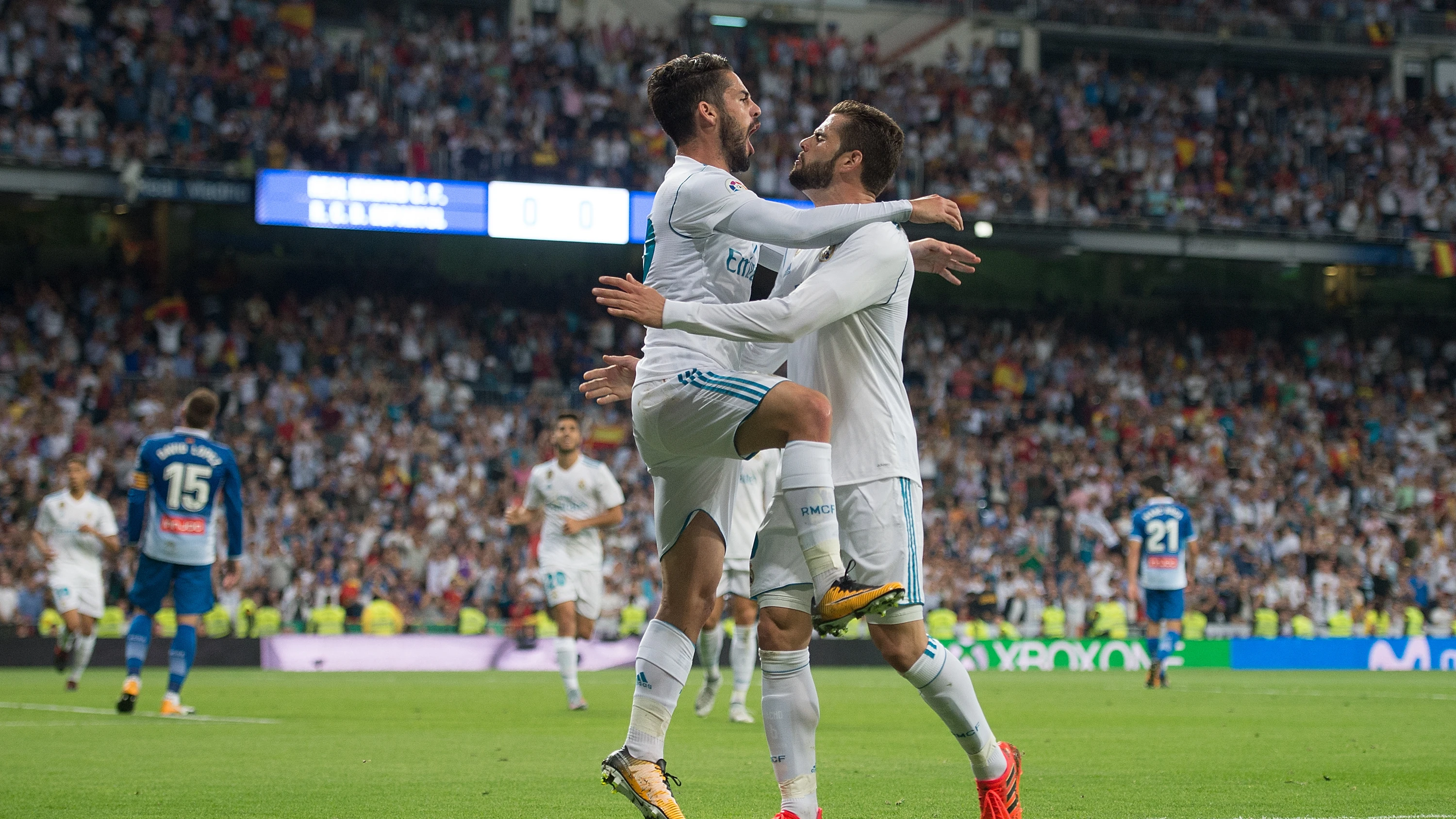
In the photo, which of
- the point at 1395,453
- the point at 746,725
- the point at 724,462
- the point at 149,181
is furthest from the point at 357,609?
the point at 1395,453

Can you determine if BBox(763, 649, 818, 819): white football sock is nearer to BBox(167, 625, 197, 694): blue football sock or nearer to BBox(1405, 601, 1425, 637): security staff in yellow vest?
BBox(167, 625, 197, 694): blue football sock

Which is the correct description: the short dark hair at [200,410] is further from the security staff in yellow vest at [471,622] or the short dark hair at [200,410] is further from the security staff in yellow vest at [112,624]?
the security staff in yellow vest at [471,622]

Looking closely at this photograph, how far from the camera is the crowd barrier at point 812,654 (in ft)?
64.7

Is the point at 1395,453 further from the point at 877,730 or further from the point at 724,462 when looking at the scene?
the point at 724,462

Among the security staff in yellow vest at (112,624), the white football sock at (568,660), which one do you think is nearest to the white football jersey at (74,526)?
the security staff in yellow vest at (112,624)

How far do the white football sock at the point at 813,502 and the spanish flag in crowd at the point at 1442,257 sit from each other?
2892 centimetres

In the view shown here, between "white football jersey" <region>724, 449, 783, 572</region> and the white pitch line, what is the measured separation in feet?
12.1

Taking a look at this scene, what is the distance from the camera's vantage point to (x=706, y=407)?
15.8 ft

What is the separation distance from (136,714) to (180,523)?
1.66 meters

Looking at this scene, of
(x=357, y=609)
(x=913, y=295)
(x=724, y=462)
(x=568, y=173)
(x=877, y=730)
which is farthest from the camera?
(x=913, y=295)

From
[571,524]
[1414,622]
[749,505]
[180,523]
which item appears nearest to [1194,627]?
[1414,622]

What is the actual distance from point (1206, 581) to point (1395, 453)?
726 cm

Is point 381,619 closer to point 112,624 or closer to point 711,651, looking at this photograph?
point 112,624

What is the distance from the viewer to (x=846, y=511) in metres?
4.92
